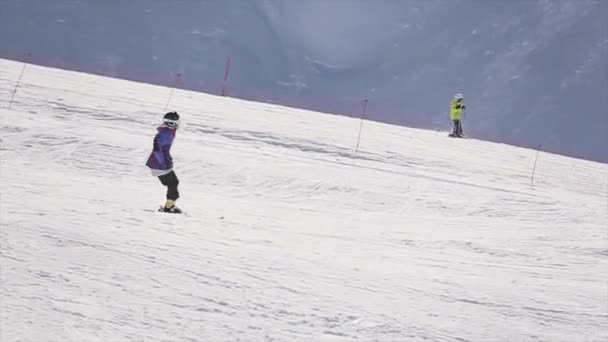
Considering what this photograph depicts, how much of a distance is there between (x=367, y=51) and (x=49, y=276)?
186207 mm

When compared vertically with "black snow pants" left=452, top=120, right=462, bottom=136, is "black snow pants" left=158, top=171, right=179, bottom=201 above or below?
below

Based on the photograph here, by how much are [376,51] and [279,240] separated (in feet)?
603

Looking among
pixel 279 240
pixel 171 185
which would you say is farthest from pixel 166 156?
pixel 279 240

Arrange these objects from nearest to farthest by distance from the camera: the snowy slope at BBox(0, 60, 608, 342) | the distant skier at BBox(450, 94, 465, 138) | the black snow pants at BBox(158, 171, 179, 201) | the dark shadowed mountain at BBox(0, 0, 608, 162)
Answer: the snowy slope at BBox(0, 60, 608, 342)
the black snow pants at BBox(158, 171, 179, 201)
the distant skier at BBox(450, 94, 465, 138)
the dark shadowed mountain at BBox(0, 0, 608, 162)

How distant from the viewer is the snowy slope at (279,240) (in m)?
6.53

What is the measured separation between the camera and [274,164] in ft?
53.6

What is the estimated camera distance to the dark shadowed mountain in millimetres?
163375

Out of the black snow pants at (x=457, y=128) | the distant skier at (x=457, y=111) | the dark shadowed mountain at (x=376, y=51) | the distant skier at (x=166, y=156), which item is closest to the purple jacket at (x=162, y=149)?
the distant skier at (x=166, y=156)

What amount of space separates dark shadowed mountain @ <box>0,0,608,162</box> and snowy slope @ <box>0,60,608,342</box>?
453ft

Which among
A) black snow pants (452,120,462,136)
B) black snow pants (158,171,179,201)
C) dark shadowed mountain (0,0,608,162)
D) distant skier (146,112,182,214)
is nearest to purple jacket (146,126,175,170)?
distant skier (146,112,182,214)

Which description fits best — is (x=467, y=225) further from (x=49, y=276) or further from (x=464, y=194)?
(x=49, y=276)

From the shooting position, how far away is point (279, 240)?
9.20 metres

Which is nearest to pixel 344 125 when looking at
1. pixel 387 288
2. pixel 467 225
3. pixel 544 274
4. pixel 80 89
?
pixel 80 89

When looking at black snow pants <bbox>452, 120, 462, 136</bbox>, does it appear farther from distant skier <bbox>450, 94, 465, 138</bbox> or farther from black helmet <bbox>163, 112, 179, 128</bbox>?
black helmet <bbox>163, 112, 179, 128</bbox>
